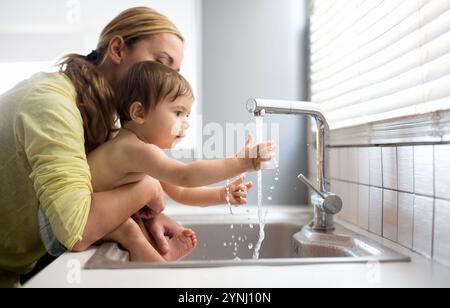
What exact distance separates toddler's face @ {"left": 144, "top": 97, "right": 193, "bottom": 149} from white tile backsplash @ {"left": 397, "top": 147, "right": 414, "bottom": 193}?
408 millimetres

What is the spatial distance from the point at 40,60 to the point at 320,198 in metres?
0.71

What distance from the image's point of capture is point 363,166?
86 centimetres

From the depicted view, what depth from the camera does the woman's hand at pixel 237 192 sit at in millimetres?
871

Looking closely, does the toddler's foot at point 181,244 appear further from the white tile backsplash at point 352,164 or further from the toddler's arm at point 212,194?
the white tile backsplash at point 352,164

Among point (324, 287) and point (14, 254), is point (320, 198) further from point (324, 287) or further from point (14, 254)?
point (14, 254)

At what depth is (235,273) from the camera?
0.54 meters

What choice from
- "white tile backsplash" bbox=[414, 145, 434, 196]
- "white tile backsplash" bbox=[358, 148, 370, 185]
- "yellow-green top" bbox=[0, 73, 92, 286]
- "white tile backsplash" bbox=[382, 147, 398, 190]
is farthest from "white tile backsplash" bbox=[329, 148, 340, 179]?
"yellow-green top" bbox=[0, 73, 92, 286]

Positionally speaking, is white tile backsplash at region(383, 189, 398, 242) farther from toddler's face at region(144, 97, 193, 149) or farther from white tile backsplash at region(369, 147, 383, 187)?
toddler's face at region(144, 97, 193, 149)

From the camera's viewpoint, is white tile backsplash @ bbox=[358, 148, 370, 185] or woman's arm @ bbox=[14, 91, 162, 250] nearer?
woman's arm @ bbox=[14, 91, 162, 250]

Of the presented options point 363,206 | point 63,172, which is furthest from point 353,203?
point 63,172

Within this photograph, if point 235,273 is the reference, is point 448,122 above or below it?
above

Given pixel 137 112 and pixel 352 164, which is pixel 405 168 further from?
pixel 137 112

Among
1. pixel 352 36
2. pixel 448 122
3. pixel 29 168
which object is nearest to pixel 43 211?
pixel 29 168

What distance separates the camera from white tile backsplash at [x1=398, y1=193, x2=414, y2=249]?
2.19 feet
